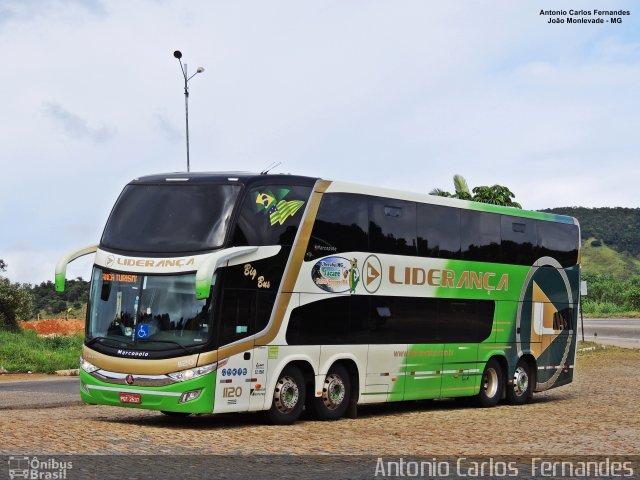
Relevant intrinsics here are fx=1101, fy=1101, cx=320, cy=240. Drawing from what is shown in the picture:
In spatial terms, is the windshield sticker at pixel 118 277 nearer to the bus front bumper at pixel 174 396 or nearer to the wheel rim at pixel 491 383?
the bus front bumper at pixel 174 396

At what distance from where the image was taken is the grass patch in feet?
134

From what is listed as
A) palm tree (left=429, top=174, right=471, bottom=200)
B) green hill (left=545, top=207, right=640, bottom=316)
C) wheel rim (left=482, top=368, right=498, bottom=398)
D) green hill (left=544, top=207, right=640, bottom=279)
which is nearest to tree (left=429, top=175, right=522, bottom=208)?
palm tree (left=429, top=174, right=471, bottom=200)

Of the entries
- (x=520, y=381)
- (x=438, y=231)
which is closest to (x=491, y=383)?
(x=520, y=381)

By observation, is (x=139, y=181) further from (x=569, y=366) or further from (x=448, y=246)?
(x=569, y=366)

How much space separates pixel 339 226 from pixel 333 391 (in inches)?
118

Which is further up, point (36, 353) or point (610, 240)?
point (610, 240)

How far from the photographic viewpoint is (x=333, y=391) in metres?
19.9

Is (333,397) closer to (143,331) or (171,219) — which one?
(143,331)

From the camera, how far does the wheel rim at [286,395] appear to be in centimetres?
1859

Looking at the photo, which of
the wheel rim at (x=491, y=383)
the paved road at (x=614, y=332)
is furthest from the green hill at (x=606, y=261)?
the wheel rim at (x=491, y=383)

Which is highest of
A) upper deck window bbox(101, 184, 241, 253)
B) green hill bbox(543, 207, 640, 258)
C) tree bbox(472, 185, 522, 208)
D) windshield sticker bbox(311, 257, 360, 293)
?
green hill bbox(543, 207, 640, 258)

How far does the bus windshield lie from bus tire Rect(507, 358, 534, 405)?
1037 cm

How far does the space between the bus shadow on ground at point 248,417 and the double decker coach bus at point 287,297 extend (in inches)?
16.8

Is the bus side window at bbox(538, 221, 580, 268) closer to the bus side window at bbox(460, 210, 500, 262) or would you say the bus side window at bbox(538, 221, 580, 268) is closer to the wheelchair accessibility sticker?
the bus side window at bbox(460, 210, 500, 262)
